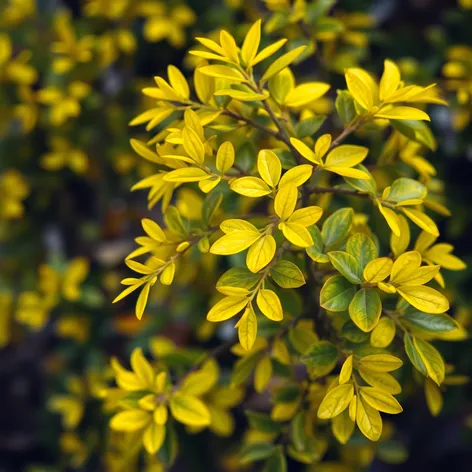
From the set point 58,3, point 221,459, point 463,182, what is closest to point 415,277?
point 463,182

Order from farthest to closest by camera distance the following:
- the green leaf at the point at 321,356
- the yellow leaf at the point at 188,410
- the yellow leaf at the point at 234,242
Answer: the yellow leaf at the point at 188,410, the green leaf at the point at 321,356, the yellow leaf at the point at 234,242

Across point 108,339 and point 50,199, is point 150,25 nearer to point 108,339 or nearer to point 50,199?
point 50,199

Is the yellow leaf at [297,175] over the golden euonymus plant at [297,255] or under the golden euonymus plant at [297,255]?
over

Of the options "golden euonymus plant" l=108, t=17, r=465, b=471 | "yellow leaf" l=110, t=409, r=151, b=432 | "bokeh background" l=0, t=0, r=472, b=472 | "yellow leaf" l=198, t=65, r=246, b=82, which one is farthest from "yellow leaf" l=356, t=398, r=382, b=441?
"bokeh background" l=0, t=0, r=472, b=472

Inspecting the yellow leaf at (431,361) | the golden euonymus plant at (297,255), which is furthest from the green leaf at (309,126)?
the yellow leaf at (431,361)

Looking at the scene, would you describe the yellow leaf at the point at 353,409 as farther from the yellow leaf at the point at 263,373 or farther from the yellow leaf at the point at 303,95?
the yellow leaf at the point at 303,95

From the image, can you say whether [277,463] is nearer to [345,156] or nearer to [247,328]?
[247,328]

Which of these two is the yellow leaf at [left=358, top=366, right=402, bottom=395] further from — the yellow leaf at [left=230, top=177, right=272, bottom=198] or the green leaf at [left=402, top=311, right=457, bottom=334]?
the yellow leaf at [left=230, top=177, right=272, bottom=198]
